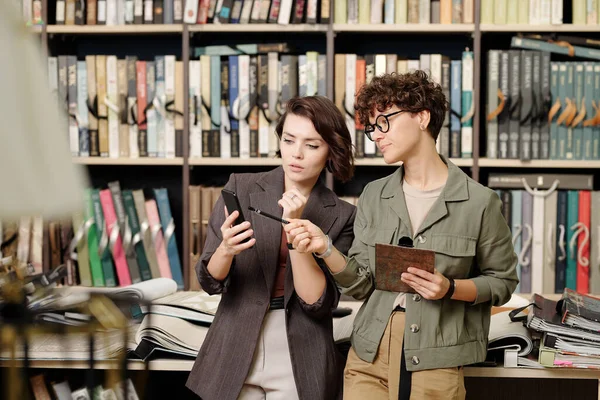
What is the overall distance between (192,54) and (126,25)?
0.26 m

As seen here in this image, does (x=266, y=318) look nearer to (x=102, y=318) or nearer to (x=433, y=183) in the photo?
(x=433, y=183)

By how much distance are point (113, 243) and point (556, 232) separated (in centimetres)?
164

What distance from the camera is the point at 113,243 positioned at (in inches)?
107

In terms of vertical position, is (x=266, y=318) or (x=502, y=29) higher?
(x=502, y=29)

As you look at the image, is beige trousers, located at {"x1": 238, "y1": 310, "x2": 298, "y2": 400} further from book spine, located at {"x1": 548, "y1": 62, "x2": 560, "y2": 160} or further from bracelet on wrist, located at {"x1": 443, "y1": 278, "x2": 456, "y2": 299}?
book spine, located at {"x1": 548, "y1": 62, "x2": 560, "y2": 160}

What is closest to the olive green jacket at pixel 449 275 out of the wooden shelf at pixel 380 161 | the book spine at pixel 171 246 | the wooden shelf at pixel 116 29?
the wooden shelf at pixel 380 161

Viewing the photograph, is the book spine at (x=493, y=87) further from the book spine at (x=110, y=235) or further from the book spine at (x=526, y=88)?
the book spine at (x=110, y=235)

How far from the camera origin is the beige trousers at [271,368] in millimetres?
1488

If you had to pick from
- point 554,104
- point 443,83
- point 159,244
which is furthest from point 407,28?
point 159,244

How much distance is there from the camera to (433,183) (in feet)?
4.91

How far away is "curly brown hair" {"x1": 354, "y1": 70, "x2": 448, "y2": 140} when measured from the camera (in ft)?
4.84

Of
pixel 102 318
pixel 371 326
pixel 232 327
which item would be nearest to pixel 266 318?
pixel 232 327

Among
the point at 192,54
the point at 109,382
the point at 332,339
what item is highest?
the point at 192,54

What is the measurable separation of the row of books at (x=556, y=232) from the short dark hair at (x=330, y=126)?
127 centimetres
